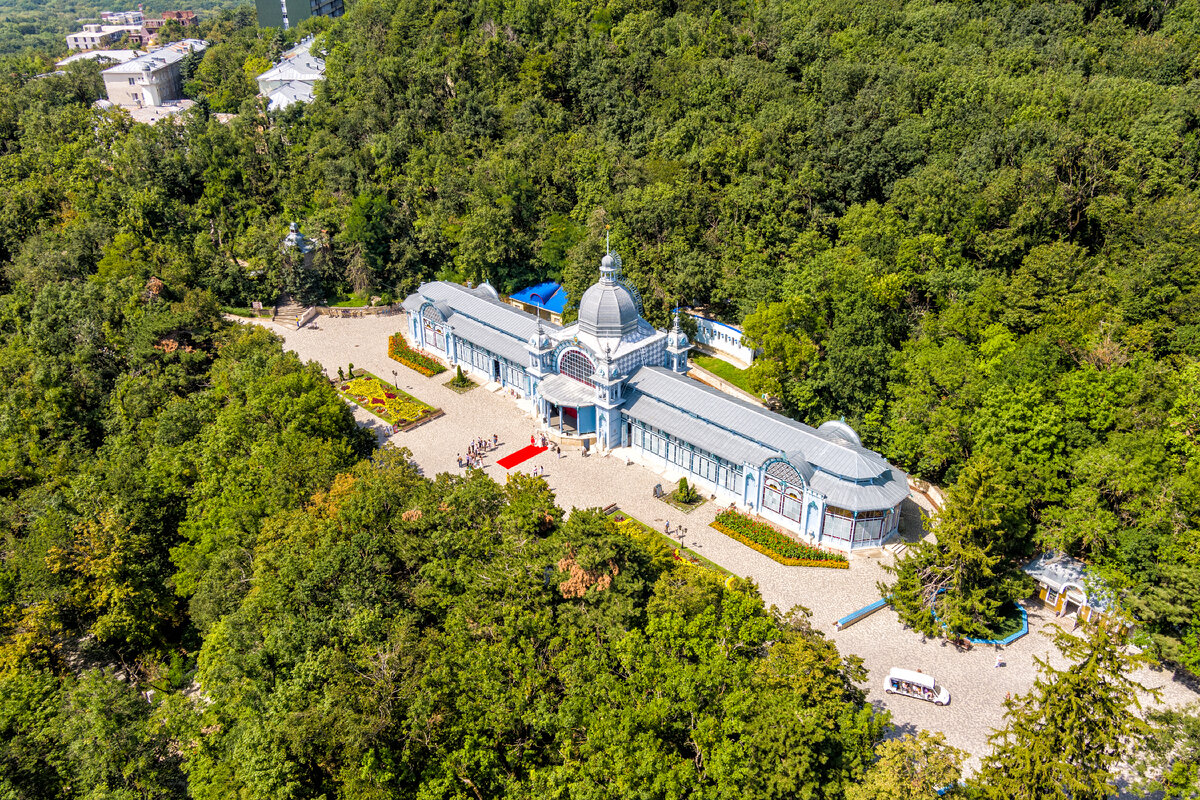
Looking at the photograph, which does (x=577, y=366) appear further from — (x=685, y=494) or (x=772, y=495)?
(x=772, y=495)

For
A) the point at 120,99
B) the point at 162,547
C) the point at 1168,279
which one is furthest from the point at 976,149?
the point at 120,99

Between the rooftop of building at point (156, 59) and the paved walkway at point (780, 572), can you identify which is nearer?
the paved walkway at point (780, 572)

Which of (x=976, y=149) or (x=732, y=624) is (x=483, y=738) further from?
(x=976, y=149)

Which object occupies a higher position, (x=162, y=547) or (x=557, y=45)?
(x=557, y=45)

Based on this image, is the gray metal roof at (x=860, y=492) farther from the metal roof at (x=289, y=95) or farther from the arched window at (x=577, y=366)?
the metal roof at (x=289, y=95)

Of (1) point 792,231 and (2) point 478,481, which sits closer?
(2) point 478,481

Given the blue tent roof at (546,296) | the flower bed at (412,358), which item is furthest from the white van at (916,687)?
the flower bed at (412,358)

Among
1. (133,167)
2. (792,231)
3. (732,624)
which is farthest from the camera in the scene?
(133,167)
